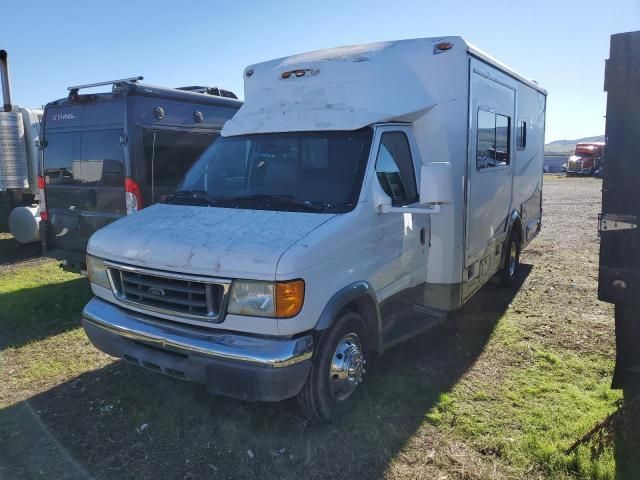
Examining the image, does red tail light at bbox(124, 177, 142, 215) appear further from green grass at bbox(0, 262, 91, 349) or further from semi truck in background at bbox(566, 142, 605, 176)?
semi truck in background at bbox(566, 142, 605, 176)

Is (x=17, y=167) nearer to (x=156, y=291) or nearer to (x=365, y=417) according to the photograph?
(x=156, y=291)

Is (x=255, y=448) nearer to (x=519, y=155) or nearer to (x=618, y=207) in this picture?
(x=618, y=207)

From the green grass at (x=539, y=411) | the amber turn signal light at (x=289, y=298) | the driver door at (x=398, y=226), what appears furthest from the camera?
the driver door at (x=398, y=226)

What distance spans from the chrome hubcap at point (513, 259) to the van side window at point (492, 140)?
145 cm

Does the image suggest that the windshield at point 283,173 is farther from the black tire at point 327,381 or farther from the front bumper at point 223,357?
the front bumper at point 223,357

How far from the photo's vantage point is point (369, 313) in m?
4.12

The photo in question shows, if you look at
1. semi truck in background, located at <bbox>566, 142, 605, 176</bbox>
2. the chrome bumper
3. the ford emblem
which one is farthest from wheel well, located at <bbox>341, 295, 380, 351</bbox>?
semi truck in background, located at <bbox>566, 142, 605, 176</bbox>

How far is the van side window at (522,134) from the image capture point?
707 centimetres

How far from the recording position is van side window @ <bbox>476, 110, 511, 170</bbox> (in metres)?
5.39

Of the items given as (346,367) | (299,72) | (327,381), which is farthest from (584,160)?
(327,381)

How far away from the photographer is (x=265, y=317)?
130 inches

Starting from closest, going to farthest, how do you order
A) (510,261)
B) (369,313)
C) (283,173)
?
(369,313) → (283,173) → (510,261)

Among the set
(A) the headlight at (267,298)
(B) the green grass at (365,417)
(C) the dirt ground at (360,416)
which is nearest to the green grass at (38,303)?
(C) the dirt ground at (360,416)

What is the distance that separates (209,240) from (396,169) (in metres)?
1.80
